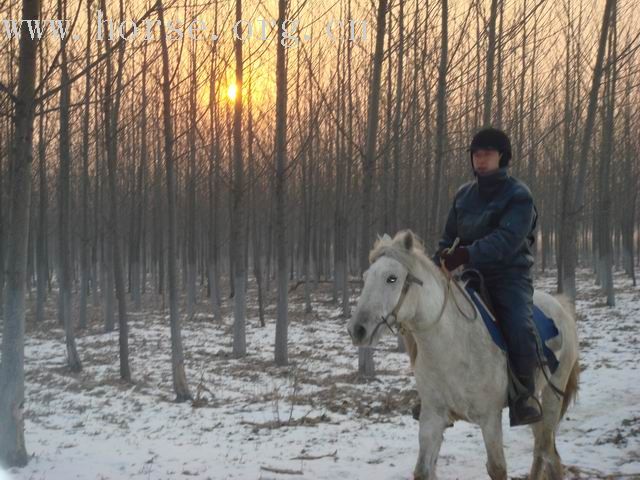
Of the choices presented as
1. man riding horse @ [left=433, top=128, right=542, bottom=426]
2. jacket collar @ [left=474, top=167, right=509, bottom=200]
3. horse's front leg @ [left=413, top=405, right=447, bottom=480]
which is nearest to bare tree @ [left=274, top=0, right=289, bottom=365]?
man riding horse @ [left=433, top=128, right=542, bottom=426]

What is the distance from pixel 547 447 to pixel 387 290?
2344mm

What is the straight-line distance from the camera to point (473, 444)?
5977mm

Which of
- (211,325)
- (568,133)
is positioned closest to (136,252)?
(211,325)

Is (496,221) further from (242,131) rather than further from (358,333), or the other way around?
(242,131)

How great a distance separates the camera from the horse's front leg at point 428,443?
3572 mm

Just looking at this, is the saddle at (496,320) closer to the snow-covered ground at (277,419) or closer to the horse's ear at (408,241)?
the horse's ear at (408,241)

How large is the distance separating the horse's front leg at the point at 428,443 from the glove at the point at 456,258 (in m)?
0.95

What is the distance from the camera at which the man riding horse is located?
11.8 feet

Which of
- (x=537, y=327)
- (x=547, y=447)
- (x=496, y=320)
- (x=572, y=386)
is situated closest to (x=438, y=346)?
(x=496, y=320)

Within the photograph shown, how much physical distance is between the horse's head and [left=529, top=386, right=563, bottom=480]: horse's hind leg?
1.92 meters

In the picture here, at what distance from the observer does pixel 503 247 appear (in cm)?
354

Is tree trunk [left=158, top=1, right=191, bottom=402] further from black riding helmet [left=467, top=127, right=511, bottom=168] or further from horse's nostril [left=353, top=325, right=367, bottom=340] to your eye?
horse's nostril [left=353, top=325, right=367, bottom=340]

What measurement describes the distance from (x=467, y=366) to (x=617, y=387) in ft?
18.8

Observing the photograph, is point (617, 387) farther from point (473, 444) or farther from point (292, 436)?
point (292, 436)
